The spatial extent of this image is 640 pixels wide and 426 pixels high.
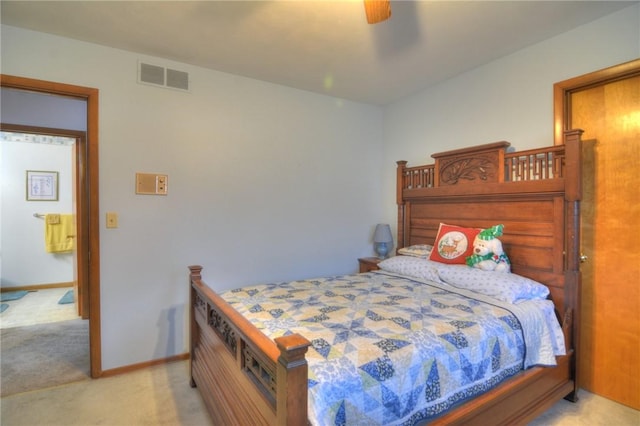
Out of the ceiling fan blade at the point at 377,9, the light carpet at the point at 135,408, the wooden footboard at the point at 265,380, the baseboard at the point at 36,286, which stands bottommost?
the light carpet at the point at 135,408

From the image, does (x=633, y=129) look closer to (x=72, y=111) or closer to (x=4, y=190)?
(x=72, y=111)

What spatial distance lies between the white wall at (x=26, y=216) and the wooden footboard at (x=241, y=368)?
177 inches

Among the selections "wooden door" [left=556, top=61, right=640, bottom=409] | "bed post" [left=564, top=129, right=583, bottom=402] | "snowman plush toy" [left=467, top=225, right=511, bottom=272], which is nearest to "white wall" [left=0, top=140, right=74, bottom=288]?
"snowman plush toy" [left=467, top=225, right=511, bottom=272]

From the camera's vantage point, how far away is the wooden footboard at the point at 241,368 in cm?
94

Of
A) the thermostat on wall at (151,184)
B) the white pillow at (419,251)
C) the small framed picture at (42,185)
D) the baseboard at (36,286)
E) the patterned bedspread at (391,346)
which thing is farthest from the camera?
the small framed picture at (42,185)

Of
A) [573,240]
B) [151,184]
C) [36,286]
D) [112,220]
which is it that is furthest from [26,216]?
[573,240]

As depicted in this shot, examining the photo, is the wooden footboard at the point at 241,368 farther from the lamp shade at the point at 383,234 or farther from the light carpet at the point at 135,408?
the lamp shade at the point at 383,234

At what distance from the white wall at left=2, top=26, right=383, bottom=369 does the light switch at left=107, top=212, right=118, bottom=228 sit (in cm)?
4

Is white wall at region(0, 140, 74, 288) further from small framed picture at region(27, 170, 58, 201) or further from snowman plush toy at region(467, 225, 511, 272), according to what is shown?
snowman plush toy at region(467, 225, 511, 272)

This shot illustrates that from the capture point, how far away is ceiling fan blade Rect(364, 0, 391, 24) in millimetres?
1437

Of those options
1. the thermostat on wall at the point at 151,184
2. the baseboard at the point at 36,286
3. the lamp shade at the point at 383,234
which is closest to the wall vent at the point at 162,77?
the thermostat on wall at the point at 151,184

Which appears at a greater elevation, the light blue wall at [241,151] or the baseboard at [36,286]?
the light blue wall at [241,151]

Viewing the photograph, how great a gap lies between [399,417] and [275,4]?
7.28 feet

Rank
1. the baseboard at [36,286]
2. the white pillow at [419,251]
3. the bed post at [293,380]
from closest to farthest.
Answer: the bed post at [293,380]
the white pillow at [419,251]
the baseboard at [36,286]
